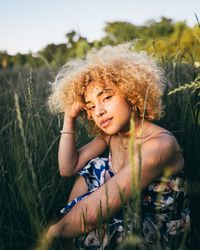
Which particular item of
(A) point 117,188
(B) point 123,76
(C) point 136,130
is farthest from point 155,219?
(B) point 123,76

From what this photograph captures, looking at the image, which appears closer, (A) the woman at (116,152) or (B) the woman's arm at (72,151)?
(A) the woman at (116,152)

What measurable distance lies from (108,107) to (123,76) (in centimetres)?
20

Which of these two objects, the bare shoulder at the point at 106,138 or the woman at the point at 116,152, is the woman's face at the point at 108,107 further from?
the bare shoulder at the point at 106,138

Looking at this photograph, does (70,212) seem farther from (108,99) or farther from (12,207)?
(108,99)

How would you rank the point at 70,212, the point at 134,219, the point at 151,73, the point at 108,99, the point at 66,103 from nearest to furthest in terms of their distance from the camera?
the point at 134,219, the point at 70,212, the point at 108,99, the point at 151,73, the point at 66,103

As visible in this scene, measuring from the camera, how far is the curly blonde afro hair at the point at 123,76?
1.85m

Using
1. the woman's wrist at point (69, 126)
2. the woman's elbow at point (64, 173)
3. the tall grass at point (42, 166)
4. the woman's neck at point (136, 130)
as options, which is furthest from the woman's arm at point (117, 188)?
the woman's wrist at point (69, 126)

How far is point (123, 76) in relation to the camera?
6.10ft

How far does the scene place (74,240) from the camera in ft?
5.42

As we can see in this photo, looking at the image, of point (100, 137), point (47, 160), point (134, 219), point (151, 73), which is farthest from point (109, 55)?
point (134, 219)

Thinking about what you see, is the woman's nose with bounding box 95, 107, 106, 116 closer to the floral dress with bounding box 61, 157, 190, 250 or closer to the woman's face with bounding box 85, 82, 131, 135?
the woman's face with bounding box 85, 82, 131, 135

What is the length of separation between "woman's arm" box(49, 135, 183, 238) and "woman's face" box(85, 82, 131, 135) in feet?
0.70

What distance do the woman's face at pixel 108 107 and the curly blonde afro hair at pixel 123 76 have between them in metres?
0.03

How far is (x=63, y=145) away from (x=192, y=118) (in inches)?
25.3
